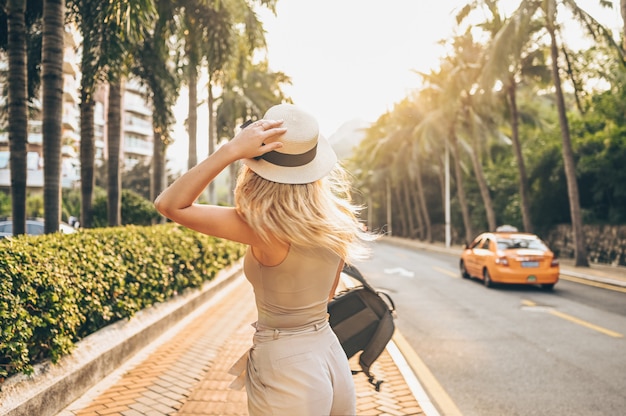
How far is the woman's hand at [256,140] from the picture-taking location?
1.94 m

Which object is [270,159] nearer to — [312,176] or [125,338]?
[312,176]

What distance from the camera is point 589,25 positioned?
66.2ft

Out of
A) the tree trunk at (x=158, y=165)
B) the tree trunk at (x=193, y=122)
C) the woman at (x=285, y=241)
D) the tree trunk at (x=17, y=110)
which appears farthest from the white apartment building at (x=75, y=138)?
the woman at (x=285, y=241)

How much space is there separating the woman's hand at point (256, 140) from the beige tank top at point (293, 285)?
1.18ft

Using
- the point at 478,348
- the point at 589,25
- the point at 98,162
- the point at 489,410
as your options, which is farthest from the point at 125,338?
the point at 98,162

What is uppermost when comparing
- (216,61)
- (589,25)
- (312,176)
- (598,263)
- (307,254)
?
(589,25)

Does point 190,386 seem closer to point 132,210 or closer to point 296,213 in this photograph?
point 296,213

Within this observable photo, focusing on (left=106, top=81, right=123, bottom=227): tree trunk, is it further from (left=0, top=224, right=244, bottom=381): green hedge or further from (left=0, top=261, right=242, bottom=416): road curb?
(left=0, top=261, right=242, bottom=416): road curb

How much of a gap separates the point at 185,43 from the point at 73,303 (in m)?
14.0

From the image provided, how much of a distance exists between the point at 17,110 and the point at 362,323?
8939 mm

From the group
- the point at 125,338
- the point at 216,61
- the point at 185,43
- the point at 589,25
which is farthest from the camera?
the point at 589,25

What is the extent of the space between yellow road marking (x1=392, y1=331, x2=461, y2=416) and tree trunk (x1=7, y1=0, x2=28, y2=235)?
6.63 meters

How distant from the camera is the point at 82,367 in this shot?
16.5 feet

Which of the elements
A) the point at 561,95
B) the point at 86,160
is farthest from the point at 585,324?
the point at 561,95
